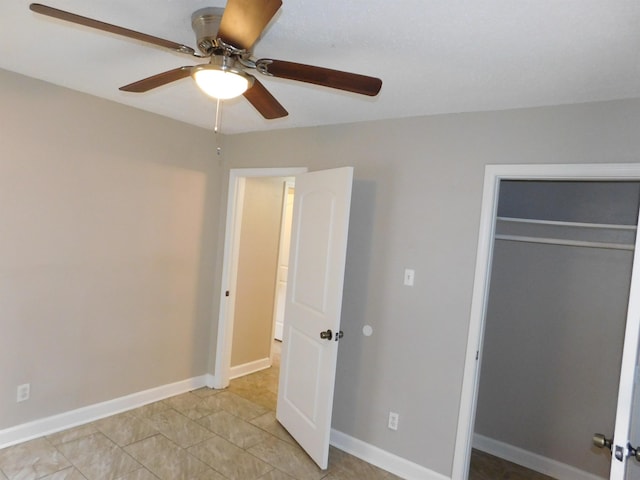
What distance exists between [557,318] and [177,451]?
2.83 m

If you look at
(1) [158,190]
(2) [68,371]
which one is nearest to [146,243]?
(1) [158,190]

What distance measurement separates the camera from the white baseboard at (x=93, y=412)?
104 inches

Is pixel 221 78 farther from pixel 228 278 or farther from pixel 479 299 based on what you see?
pixel 228 278

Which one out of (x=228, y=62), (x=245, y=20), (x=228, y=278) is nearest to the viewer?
(x=245, y=20)

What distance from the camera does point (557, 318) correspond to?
9.36 ft

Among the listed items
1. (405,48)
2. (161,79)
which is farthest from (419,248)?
(161,79)

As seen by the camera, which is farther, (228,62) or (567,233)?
(567,233)

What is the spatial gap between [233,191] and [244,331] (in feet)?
4.83

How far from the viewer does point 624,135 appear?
1.98 metres

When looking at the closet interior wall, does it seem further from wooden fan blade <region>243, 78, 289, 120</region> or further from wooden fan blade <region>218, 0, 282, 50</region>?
wooden fan blade <region>218, 0, 282, 50</region>

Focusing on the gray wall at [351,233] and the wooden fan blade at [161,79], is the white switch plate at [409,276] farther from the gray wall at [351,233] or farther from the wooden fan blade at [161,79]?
the wooden fan blade at [161,79]

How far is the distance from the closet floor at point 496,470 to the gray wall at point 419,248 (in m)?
0.54

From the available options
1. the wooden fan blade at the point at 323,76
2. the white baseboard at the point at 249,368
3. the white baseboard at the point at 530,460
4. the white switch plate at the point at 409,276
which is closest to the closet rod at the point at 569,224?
the white switch plate at the point at 409,276

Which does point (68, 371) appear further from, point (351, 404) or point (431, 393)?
point (431, 393)
